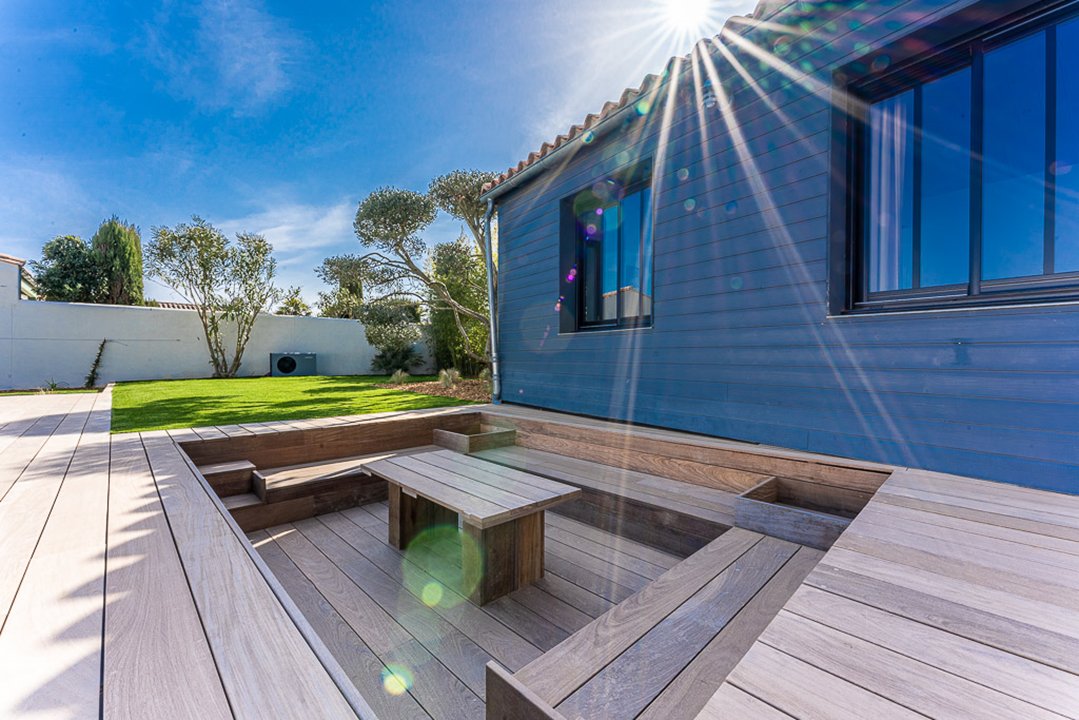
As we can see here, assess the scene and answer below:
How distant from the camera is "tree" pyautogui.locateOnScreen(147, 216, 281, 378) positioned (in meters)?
10.8

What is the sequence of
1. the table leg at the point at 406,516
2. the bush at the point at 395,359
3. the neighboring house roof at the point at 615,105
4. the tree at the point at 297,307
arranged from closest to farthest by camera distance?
the table leg at the point at 406,516 → the neighboring house roof at the point at 615,105 → the bush at the point at 395,359 → the tree at the point at 297,307

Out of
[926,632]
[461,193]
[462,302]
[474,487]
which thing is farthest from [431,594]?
[462,302]

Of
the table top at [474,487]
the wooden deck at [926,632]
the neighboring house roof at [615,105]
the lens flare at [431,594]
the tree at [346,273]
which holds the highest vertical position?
the neighboring house roof at [615,105]

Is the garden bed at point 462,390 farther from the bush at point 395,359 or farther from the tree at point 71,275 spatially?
the tree at point 71,275

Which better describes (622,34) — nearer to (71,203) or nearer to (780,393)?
(780,393)

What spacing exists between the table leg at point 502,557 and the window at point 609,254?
7.99 feet

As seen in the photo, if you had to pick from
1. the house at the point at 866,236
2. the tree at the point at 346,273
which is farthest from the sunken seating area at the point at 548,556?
the tree at the point at 346,273

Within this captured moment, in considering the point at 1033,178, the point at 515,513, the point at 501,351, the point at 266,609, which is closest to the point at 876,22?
the point at 1033,178

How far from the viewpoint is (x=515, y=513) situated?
6.04ft

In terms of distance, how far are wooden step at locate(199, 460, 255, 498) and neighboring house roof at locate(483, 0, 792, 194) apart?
13.1 ft

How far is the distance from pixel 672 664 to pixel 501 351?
4741 mm

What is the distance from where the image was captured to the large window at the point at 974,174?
205cm

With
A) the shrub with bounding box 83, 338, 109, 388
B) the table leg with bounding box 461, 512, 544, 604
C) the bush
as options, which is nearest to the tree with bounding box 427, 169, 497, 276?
the bush

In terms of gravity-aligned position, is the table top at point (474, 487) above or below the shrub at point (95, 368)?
below
